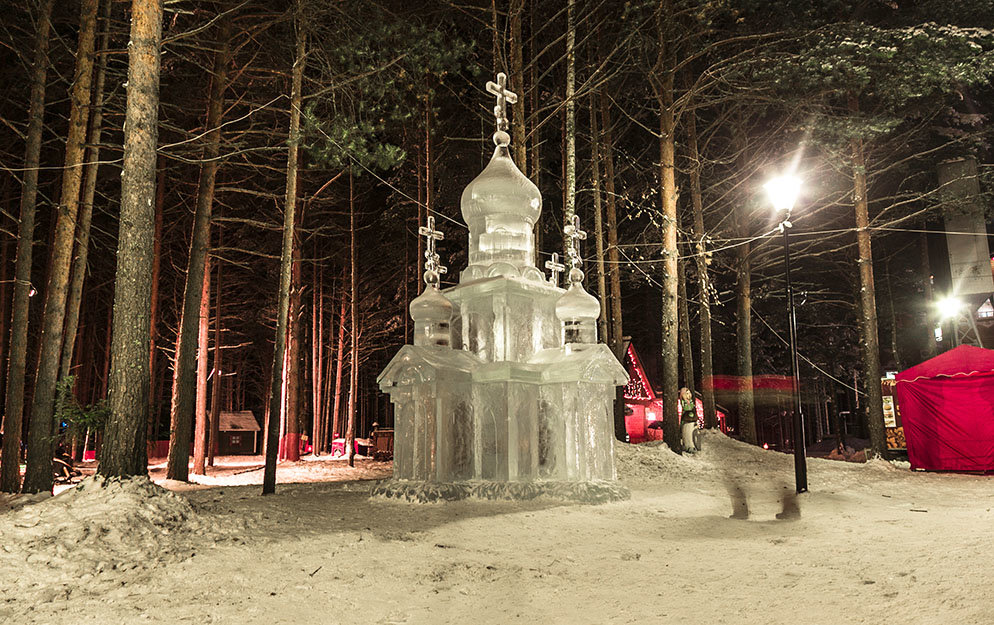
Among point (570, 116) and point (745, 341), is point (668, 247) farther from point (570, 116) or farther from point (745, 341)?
point (745, 341)

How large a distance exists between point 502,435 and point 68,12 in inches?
497

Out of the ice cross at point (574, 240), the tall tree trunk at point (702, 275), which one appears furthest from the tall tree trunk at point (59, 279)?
the tall tree trunk at point (702, 275)

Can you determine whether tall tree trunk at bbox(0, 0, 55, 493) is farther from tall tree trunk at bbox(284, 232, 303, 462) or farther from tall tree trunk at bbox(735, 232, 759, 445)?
tall tree trunk at bbox(735, 232, 759, 445)

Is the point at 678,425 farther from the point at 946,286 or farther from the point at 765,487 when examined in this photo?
the point at 946,286

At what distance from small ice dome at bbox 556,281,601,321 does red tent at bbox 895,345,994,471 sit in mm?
10472

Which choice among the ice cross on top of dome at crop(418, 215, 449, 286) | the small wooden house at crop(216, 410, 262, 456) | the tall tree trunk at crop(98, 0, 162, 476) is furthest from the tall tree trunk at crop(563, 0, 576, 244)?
the small wooden house at crop(216, 410, 262, 456)

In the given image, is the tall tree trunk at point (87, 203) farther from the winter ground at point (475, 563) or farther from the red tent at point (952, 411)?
the red tent at point (952, 411)

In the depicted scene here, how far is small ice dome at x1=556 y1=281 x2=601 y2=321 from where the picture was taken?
11.2 meters

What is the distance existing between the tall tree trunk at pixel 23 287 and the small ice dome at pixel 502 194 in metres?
7.67

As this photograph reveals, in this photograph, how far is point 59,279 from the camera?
1095 centimetres

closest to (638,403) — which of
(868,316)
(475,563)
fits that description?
(868,316)

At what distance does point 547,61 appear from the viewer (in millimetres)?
21438

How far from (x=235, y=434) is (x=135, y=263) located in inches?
1292

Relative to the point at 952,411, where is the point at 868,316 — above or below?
above
